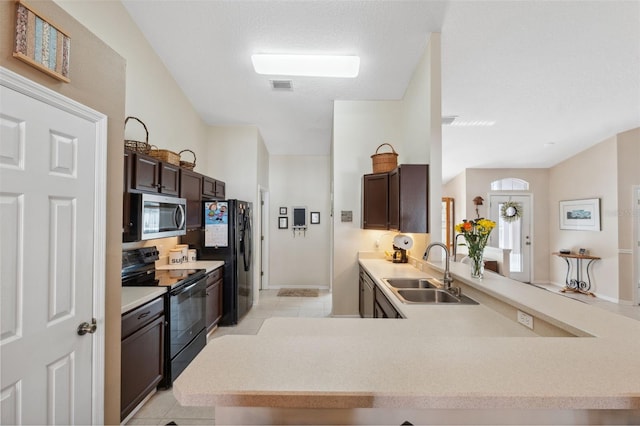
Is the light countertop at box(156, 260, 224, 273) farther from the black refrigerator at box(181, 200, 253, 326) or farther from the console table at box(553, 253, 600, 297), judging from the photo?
the console table at box(553, 253, 600, 297)

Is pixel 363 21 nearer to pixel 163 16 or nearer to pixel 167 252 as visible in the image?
pixel 163 16

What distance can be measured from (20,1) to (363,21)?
2319mm

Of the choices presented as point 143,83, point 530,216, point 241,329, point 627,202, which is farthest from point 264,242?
point 627,202

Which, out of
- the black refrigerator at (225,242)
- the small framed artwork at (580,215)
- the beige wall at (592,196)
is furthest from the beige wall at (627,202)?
the black refrigerator at (225,242)

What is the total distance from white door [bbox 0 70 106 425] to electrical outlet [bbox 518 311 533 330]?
2.23 meters

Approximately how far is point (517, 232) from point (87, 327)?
26.7 ft

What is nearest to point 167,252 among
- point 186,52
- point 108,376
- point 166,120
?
point 166,120

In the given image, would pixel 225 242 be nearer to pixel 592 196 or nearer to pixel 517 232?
pixel 517 232

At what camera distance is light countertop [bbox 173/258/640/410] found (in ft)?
2.29

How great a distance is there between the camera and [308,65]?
Answer: 3.12m

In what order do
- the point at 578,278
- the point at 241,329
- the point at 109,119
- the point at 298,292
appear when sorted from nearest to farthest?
the point at 109,119, the point at 241,329, the point at 298,292, the point at 578,278

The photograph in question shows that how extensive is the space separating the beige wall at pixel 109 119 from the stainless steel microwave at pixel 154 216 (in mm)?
522

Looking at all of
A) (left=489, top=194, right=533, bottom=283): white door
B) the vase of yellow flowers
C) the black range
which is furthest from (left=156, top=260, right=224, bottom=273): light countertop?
(left=489, top=194, right=533, bottom=283): white door

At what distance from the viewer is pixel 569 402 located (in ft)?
2.28
